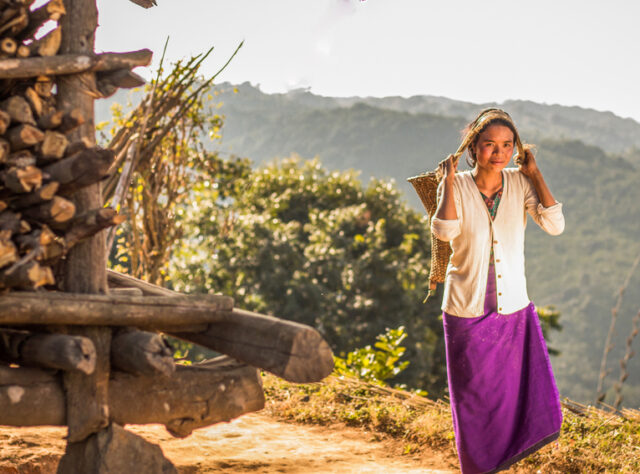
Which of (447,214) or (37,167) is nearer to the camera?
(37,167)

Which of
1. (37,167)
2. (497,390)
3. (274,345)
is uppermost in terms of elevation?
(37,167)

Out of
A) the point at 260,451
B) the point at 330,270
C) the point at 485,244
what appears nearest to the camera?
the point at 485,244

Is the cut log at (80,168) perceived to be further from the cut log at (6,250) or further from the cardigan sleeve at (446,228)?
the cardigan sleeve at (446,228)

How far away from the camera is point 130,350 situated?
10.0 ft

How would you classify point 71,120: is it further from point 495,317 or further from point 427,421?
point 427,421

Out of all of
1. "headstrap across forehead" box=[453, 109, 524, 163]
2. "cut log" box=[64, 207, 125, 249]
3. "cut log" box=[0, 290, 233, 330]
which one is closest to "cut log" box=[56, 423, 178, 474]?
"cut log" box=[0, 290, 233, 330]

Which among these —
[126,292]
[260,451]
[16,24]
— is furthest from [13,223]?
[260,451]

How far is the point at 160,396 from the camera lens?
10.8 feet

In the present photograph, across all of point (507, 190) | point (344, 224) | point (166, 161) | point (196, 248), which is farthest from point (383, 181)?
point (507, 190)

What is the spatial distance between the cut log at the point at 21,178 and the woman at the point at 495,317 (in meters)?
1.93

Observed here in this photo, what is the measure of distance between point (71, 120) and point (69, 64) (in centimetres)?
28

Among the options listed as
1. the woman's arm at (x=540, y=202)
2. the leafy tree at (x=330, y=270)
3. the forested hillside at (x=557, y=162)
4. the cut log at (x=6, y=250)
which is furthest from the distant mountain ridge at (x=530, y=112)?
the cut log at (x=6, y=250)

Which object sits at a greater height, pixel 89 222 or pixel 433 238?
pixel 433 238

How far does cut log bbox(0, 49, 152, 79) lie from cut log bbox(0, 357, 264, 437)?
1294mm
